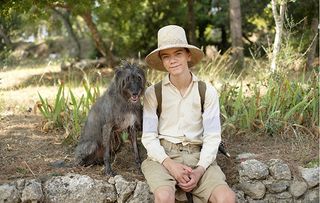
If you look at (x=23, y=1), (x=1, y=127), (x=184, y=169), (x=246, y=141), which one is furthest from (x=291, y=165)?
(x=23, y=1)

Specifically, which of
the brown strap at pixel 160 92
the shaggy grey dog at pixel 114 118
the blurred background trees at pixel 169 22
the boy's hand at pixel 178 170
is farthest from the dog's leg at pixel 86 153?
the blurred background trees at pixel 169 22

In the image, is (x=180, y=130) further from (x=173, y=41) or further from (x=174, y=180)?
(x=173, y=41)

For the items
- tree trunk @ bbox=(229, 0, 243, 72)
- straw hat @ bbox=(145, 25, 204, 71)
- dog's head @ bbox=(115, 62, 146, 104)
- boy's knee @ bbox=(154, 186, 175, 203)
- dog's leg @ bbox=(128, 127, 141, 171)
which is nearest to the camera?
boy's knee @ bbox=(154, 186, 175, 203)

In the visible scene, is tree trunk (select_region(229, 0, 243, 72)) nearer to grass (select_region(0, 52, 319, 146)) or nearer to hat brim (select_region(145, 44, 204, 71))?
grass (select_region(0, 52, 319, 146))

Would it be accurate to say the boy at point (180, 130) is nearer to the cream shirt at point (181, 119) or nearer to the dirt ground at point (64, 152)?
the cream shirt at point (181, 119)

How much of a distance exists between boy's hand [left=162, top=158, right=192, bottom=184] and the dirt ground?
637 mm

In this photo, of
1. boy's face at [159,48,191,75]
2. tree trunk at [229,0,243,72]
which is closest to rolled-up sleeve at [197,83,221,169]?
boy's face at [159,48,191,75]

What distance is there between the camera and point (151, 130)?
363cm

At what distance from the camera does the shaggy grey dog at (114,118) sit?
3.62 meters

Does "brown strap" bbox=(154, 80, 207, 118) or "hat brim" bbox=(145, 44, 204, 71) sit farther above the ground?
"hat brim" bbox=(145, 44, 204, 71)

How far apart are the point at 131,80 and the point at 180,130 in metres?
0.60

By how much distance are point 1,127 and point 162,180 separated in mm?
2917

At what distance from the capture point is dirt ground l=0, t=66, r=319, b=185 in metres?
4.08

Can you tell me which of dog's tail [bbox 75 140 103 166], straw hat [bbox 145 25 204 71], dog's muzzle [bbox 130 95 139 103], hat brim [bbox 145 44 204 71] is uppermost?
straw hat [bbox 145 25 204 71]
